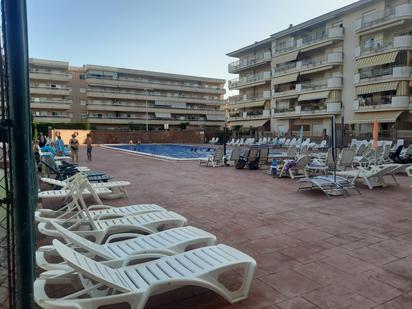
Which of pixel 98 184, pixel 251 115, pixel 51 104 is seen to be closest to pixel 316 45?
pixel 251 115

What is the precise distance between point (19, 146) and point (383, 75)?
37.4 meters

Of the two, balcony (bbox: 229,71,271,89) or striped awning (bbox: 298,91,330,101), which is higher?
balcony (bbox: 229,71,271,89)

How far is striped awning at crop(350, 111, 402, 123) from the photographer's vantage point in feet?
108

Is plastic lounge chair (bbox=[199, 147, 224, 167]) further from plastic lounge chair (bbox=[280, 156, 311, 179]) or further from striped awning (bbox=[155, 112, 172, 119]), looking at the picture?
striped awning (bbox=[155, 112, 172, 119])

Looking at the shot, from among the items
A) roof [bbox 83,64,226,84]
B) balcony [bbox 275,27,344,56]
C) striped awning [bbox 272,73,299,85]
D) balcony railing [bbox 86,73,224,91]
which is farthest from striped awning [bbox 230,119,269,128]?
roof [bbox 83,64,226,84]

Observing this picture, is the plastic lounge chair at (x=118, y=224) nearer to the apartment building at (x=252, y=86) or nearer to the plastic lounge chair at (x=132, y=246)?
the plastic lounge chair at (x=132, y=246)

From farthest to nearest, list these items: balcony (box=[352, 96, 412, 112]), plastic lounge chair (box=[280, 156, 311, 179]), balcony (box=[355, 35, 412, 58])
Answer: balcony (box=[352, 96, 412, 112]) < balcony (box=[355, 35, 412, 58]) < plastic lounge chair (box=[280, 156, 311, 179])

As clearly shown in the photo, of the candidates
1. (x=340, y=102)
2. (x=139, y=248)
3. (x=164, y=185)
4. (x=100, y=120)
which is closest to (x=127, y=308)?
(x=139, y=248)

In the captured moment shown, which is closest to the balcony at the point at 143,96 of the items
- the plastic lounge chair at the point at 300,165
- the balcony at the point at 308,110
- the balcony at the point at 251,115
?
the balcony at the point at 251,115

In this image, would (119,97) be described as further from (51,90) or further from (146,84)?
(51,90)

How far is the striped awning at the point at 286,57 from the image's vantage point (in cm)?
4369

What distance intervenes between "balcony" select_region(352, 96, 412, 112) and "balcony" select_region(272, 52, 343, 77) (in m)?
5.35

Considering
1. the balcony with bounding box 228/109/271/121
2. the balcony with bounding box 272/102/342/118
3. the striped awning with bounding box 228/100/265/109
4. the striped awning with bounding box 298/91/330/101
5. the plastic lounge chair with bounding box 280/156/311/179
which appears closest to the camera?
the plastic lounge chair with bounding box 280/156/311/179

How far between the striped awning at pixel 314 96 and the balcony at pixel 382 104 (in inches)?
147
